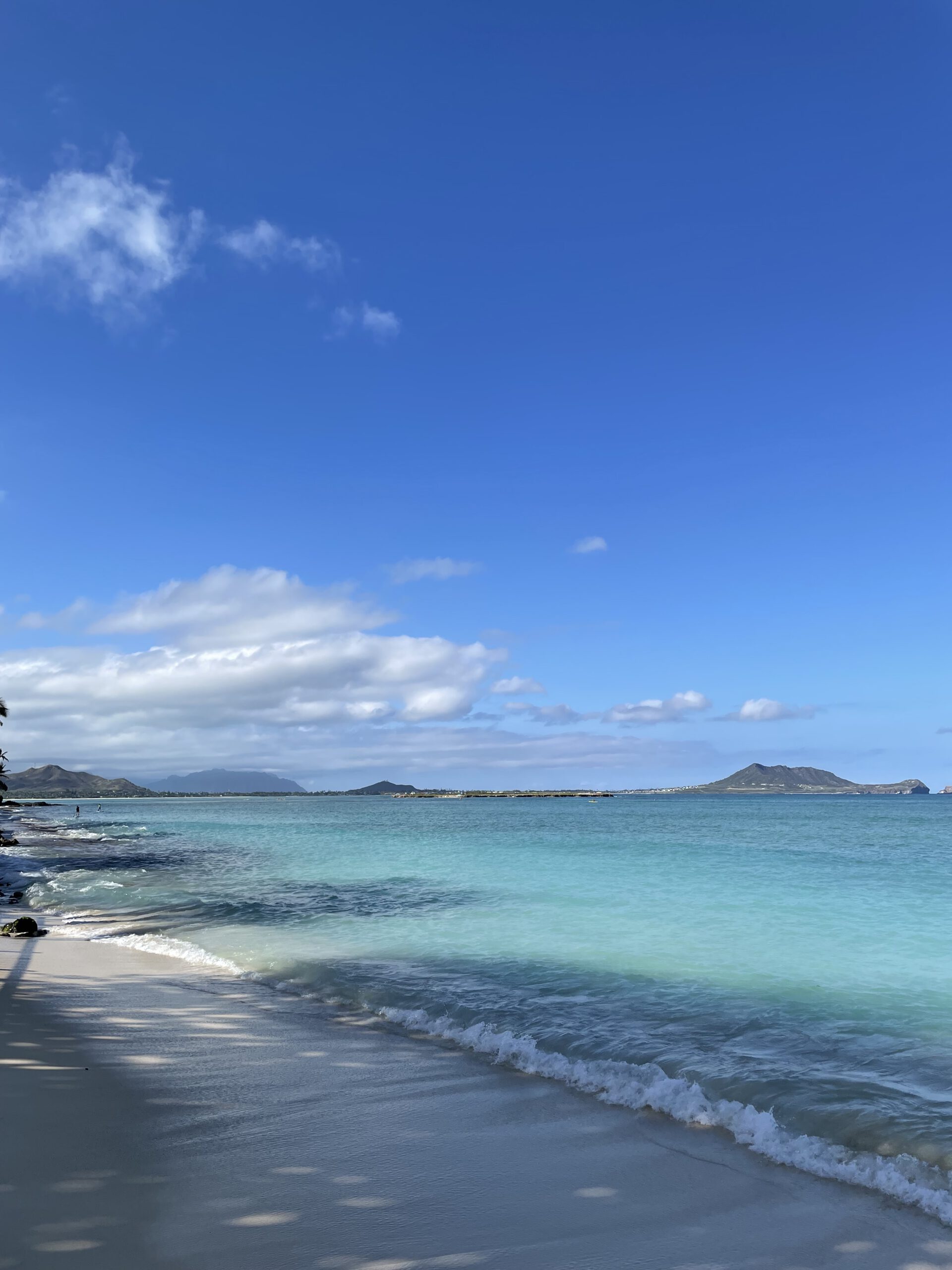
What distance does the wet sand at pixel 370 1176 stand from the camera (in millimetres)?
4254

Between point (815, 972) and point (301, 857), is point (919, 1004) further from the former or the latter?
point (301, 857)

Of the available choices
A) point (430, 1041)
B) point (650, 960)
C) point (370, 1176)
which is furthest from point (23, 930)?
point (370, 1176)

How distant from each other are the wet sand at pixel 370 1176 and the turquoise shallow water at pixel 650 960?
68 centimetres

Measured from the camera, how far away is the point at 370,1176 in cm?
510

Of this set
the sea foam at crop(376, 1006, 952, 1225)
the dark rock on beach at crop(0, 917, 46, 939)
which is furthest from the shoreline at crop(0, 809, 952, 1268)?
the dark rock on beach at crop(0, 917, 46, 939)

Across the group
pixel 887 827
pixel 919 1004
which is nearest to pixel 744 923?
pixel 919 1004

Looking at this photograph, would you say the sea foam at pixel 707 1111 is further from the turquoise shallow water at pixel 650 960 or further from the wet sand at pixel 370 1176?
the wet sand at pixel 370 1176

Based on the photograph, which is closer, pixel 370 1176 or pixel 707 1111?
pixel 370 1176

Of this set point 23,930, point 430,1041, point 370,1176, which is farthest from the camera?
point 23,930

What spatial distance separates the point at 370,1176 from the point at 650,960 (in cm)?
883

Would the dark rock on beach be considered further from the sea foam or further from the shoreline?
the sea foam

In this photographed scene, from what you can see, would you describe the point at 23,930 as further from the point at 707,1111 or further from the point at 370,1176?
the point at 707,1111

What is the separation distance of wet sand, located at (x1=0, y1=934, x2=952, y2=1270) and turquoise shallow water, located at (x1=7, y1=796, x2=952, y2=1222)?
0.68 metres

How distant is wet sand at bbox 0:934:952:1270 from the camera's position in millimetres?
4254
